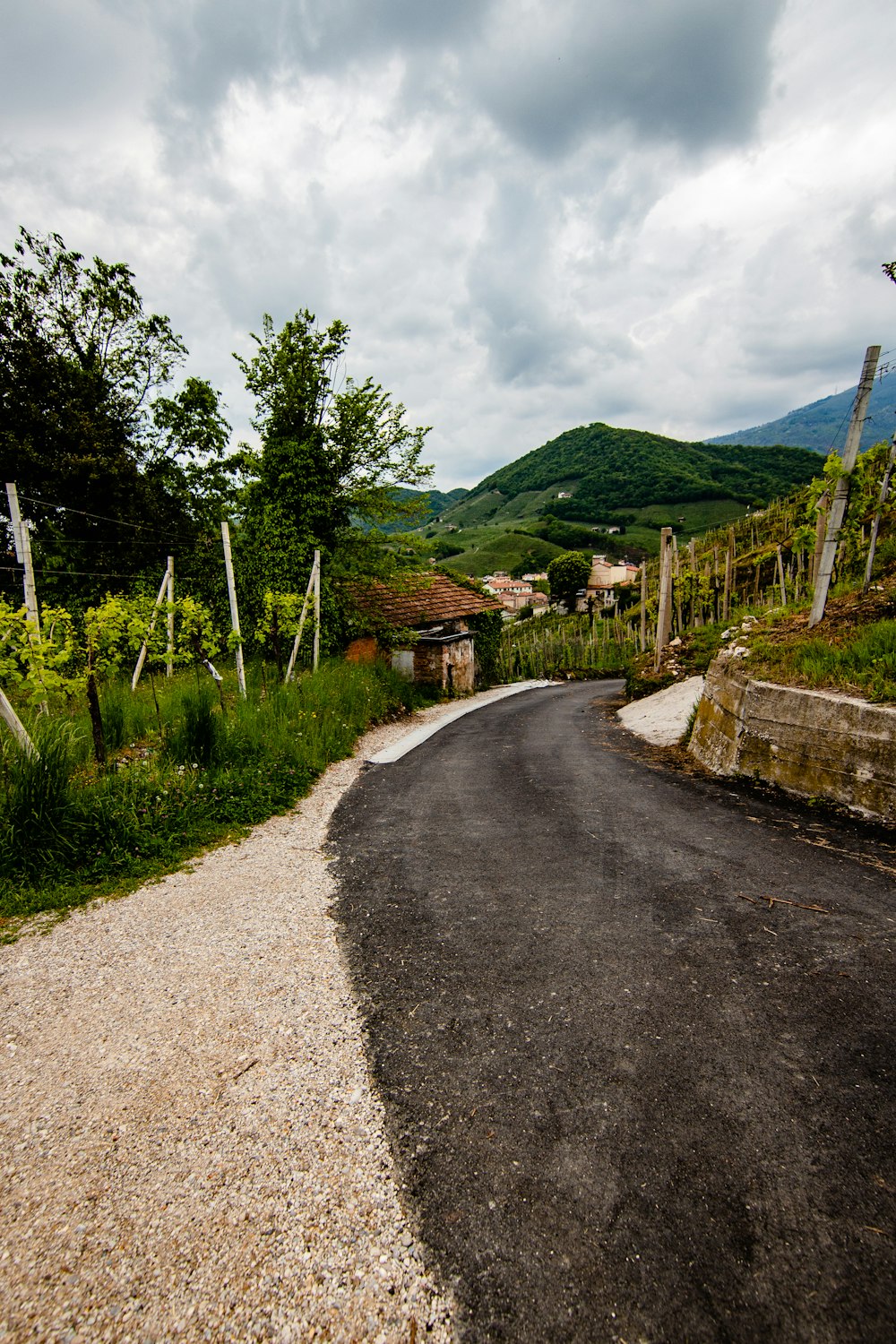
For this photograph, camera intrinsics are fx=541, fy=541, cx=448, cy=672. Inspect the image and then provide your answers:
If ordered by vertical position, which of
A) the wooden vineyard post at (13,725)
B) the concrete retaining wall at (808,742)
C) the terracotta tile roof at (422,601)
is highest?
the terracotta tile roof at (422,601)

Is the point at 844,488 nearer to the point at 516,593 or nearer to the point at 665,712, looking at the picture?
the point at 665,712

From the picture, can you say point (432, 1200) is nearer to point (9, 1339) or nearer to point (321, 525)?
point (9, 1339)

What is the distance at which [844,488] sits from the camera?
22.1ft

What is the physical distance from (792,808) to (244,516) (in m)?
15.1

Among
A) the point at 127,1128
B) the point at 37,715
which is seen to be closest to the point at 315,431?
the point at 37,715

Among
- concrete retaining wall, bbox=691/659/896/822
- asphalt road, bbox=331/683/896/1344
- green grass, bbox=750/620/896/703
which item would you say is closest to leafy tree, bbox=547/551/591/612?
concrete retaining wall, bbox=691/659/896/822

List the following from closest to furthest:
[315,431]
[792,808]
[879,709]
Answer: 1. [879,709]
2. [792,808]
3. [315,431]

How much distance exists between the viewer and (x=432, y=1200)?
2131 mm

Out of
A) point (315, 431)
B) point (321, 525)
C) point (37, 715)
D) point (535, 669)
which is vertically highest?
point (315, 431)

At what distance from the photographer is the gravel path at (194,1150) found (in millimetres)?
1832

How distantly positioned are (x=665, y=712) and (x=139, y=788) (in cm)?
956

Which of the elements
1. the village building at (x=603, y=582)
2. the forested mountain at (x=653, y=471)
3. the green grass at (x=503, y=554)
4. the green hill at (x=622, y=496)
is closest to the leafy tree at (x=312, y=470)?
the village building at (x=603, y=582)

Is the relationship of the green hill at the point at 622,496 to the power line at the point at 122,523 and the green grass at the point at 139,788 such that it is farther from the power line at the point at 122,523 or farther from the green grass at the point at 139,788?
the green grass at the point at 139,788

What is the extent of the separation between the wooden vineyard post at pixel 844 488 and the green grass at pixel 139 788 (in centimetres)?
744
